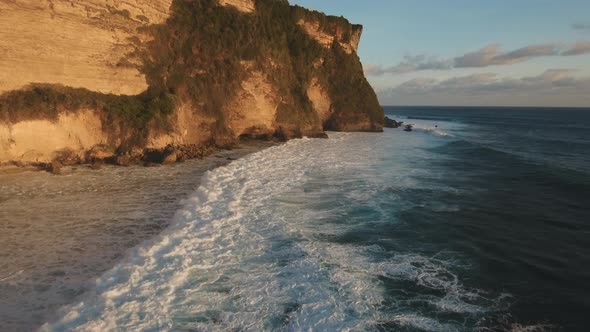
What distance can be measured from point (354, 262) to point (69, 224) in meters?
8.13

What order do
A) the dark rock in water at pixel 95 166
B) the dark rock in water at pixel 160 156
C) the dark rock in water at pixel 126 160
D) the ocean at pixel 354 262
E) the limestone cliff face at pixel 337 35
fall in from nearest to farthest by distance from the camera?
the ocean at pixel 354 262 → the dark rock in water at pixel 95 166 → the dark rock in water at pixel 126 160 → the dark rock in water at pixel 160 156 → the limestone cliff face at pixel 337 35

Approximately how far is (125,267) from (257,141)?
24.2m

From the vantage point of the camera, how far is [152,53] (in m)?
25.3

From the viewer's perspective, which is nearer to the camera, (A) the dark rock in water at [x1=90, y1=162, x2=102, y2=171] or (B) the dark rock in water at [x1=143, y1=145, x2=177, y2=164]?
(A) the dark rock in water at [x1=90, y1=162, x2=102, y2=171]

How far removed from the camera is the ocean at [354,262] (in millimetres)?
6688

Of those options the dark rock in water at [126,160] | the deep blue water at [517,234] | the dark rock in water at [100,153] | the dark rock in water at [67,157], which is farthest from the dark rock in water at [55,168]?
the deep blue water at [517,234]

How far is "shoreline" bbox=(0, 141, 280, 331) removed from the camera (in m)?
7.20

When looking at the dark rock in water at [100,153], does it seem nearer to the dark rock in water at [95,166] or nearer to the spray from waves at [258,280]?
the dark rock in water at [95,166]

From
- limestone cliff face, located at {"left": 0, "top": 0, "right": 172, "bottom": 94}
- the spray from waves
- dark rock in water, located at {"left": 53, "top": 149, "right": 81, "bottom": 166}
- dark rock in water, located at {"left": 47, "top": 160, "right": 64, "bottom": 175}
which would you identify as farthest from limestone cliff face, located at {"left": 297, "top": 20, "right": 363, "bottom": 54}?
the spray from waves

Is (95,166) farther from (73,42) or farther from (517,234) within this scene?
(517,234)

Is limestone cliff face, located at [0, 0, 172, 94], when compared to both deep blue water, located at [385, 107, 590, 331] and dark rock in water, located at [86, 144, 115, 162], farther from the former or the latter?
deep blue water, located at [385, 107, 590, 331]

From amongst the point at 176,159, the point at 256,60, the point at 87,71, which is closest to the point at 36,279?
the point at 176,159

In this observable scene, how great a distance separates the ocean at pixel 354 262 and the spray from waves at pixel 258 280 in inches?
1.2

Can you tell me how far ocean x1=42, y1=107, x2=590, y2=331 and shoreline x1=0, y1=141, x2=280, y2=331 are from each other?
0.56 meters
